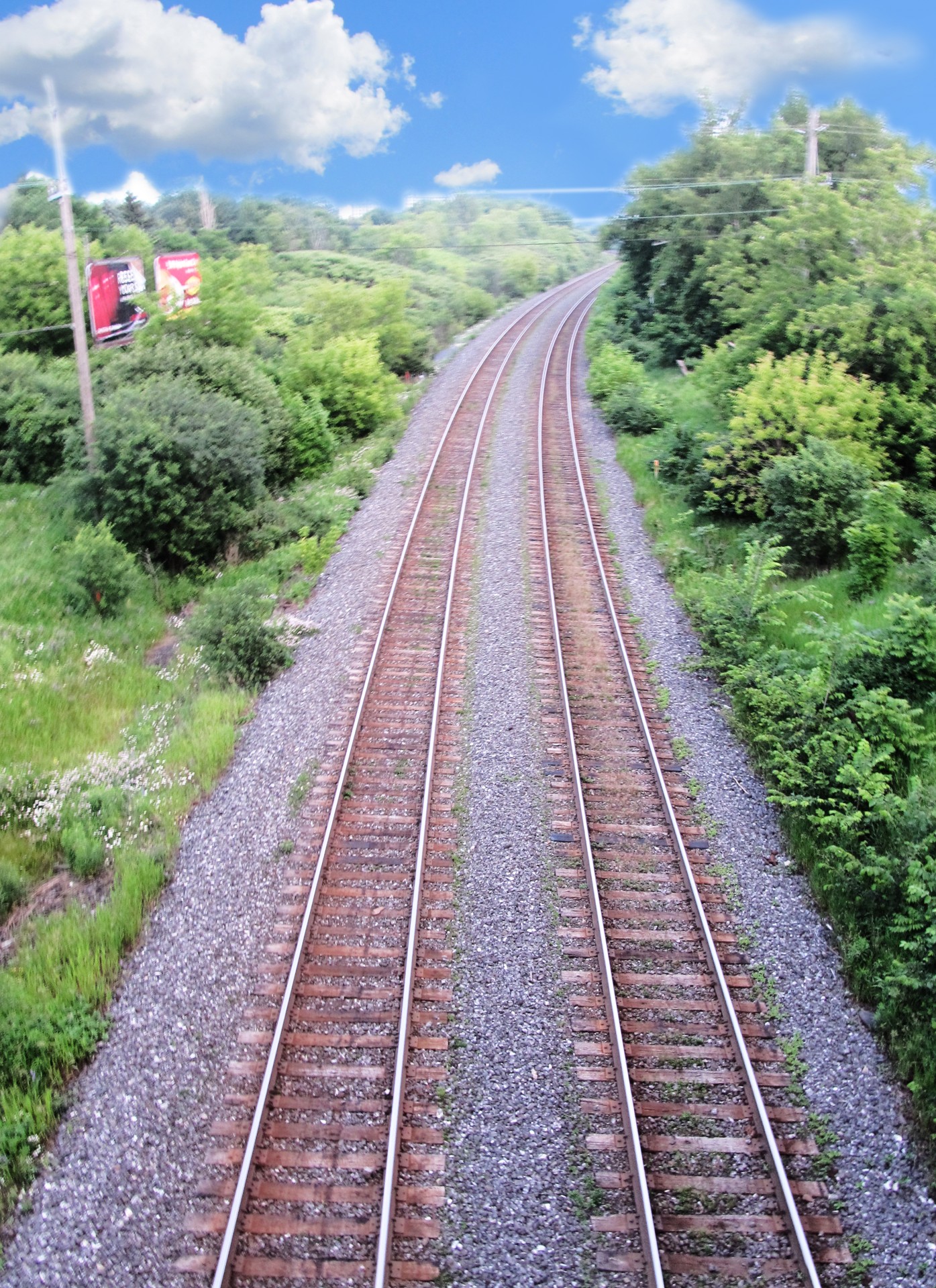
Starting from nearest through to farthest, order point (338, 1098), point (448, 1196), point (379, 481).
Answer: point (448, 1196) < point (338, 1098) < point (379, 481)

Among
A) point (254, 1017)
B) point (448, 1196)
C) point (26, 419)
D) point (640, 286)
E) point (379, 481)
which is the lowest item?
point (448, 1196)

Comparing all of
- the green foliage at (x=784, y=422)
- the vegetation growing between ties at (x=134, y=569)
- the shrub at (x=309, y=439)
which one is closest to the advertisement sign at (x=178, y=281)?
the vegetation growing between ties at (x=134, y=569)

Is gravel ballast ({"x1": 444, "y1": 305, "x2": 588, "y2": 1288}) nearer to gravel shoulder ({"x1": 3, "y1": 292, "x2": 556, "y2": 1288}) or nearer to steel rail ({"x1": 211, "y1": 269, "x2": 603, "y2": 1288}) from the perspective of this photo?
steel rail ({"x1": 211, "y1": 269, "x2": 603, "y2": 1288})

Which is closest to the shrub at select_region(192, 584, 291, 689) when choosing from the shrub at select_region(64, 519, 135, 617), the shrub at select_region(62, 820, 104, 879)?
the shrub at select_region(64, 519, 135, 617)

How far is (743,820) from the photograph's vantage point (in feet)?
31.0

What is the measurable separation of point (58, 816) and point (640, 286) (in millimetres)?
33046

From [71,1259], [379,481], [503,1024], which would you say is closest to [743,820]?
[503,1024]

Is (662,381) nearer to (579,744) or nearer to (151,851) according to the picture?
(579,744)

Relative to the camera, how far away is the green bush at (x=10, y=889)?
8680 millimetres

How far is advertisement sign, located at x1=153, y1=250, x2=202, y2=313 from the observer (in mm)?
Result: 23922

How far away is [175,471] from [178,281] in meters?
12.7

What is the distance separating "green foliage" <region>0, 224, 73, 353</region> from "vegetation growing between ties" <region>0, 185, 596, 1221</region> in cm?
6

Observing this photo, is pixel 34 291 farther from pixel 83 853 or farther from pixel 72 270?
pixel 83 853

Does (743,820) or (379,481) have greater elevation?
(379,481)
